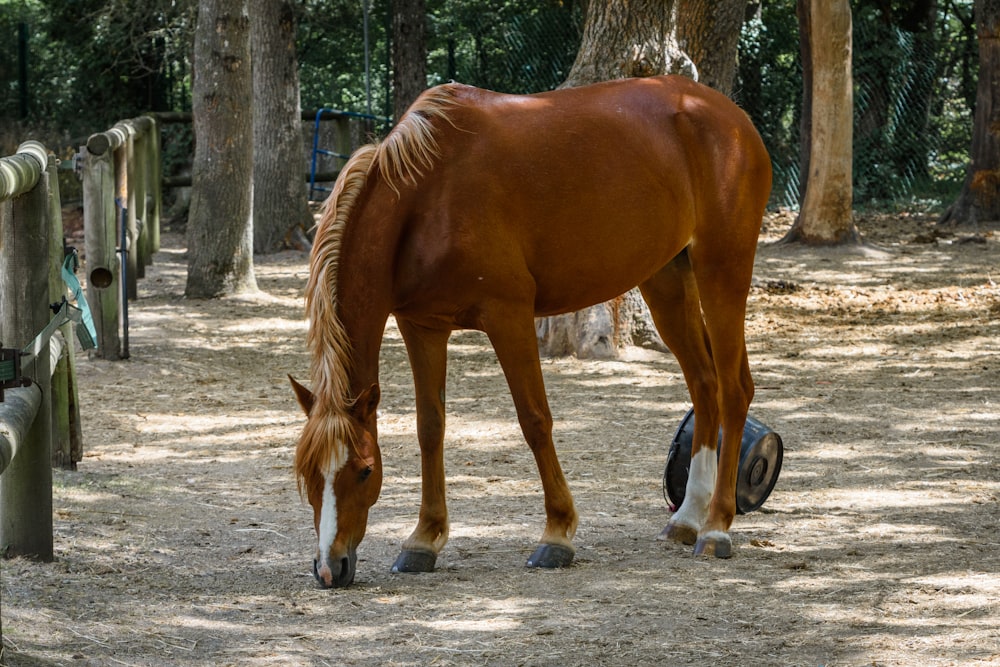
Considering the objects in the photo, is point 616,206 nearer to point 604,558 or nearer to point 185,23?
point 604,558

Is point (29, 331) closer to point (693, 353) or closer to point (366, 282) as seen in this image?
point (366, 282)

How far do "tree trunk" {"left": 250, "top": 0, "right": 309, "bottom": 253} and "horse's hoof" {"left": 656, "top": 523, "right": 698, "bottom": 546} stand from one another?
8.55 meters

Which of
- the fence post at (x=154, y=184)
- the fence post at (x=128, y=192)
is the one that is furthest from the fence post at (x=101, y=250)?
the fence post at (x=154, y=184)

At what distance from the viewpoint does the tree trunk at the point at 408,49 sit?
1509cm

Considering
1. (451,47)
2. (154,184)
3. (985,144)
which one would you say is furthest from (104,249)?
(451,47)

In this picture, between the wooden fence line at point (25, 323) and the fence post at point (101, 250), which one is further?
the fence post at point (101, 250)

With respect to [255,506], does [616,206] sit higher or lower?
higher

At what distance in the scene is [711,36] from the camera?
9.28 meters

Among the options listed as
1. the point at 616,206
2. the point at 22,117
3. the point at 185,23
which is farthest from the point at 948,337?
the point at 22,117

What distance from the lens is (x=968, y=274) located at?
11.1 meters

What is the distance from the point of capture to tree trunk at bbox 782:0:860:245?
39.4 feet

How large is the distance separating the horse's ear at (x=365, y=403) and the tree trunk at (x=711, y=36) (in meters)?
5.56

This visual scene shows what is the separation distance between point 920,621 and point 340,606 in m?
1.76

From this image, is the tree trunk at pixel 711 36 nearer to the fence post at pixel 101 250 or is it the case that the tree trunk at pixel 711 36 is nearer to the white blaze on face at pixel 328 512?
the fence post at pixel 101 250
